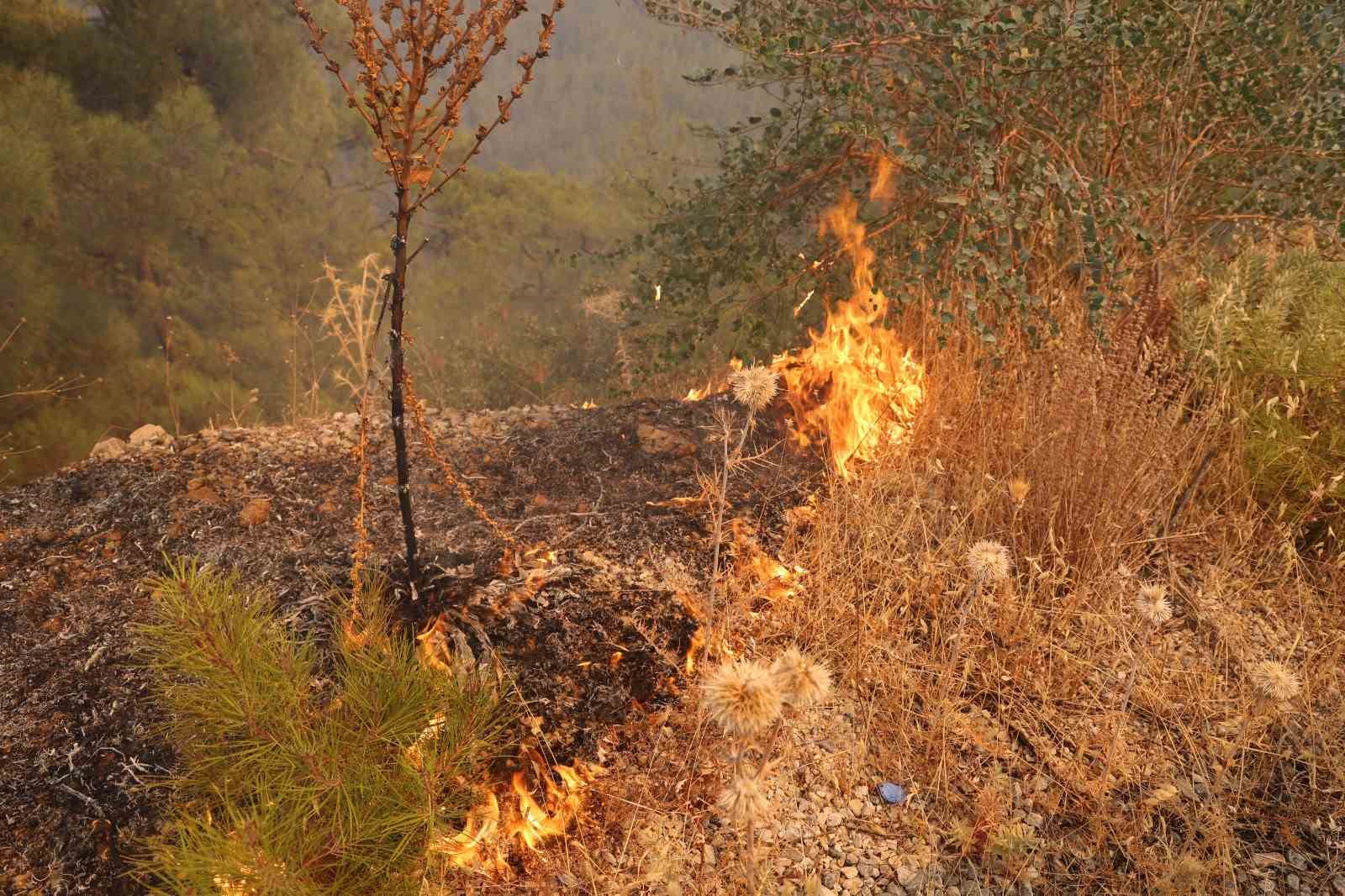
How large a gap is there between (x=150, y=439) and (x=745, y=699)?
3.44m

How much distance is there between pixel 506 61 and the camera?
33875 millimetres

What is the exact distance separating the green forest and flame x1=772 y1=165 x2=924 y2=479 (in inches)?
88.8

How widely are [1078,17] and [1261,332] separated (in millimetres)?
1429

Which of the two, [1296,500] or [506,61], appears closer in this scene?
[1296,500]

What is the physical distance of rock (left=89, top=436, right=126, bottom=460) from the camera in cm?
345

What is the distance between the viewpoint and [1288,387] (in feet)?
10.0

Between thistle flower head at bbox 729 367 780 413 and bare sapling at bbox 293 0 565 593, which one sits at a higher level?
bare sapling at bbox 293 0 565 593

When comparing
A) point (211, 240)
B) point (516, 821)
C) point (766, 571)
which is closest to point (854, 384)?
point (766, 571)

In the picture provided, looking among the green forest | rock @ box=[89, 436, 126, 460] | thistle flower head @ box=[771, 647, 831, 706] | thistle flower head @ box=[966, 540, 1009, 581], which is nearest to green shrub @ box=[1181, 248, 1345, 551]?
thistle flower head @ box=[966, 540, 1009, 581]

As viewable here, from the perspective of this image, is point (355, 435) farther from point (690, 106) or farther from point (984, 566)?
point (690, 106)

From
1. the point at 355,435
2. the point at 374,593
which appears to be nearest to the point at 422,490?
the point at 355,435

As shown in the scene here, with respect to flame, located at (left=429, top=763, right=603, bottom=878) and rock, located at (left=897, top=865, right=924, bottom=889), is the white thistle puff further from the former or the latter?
flame, located at (left=429, top=763, right=603, bottom=878)

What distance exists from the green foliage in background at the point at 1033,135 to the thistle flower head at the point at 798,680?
1838mm

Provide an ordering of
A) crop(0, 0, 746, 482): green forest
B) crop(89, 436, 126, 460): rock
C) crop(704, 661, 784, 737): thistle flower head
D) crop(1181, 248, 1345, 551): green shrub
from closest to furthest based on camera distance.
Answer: crop(704, 661, 784, 737): thistle flower head < crop(1181, 248, 1345, 551): green shrub < crop(89, 436, 126, 460): rock < crop(0, 0, 746, 482): green forest
